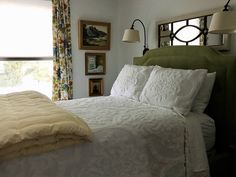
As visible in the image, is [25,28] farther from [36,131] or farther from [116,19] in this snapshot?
[36,131]

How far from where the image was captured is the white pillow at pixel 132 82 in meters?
2.74

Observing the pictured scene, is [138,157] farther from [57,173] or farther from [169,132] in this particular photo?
[57,173]

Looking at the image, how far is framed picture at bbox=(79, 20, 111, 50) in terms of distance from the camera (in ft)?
12.9

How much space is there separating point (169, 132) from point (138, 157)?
35 centimetres

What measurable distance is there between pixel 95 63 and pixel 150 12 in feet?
4.02

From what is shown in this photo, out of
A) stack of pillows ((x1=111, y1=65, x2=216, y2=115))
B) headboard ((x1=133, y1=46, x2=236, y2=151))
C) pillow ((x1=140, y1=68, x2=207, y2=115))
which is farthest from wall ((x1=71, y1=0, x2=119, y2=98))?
headboard ((x1=133, y1=46, x2=236, y2=151))

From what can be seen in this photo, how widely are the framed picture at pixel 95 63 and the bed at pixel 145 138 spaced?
1426mm

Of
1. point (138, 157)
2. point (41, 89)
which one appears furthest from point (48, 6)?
point (138, 157)

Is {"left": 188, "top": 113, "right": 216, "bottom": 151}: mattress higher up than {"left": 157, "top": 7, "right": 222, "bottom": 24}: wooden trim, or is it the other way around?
{"left": 157, "top": 7, "right": 222, "bottom": 24}: wooden trim

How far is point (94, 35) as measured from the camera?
405 cm

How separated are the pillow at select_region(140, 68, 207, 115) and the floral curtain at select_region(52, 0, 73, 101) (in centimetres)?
173

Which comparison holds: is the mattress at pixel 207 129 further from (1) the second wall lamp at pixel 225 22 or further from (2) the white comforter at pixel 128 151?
(1) the second wall lamp at pixel 225 22

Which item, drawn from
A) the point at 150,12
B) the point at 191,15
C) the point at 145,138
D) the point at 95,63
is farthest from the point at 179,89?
the point at 95,63

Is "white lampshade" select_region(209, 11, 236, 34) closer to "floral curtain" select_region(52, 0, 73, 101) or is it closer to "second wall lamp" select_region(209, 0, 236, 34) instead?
"second wall lamp" select_region(209, 0, 236, 34)
